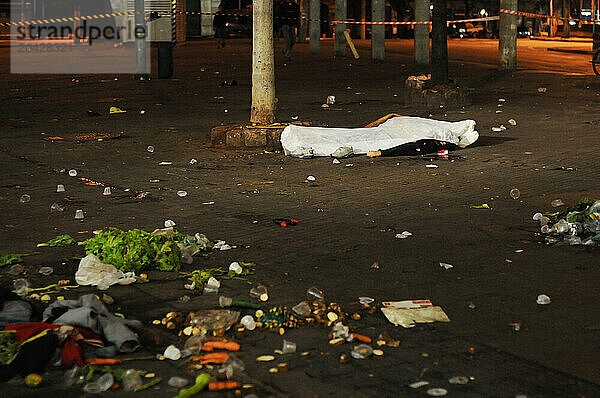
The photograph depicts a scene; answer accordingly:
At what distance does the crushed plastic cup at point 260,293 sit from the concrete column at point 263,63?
21.7 feet

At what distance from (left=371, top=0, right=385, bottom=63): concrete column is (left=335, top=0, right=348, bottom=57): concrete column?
3050 millimetres

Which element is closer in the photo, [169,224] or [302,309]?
[302,309]

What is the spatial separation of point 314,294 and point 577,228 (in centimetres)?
242

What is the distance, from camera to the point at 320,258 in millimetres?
6371

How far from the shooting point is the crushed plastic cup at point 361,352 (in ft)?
14.9

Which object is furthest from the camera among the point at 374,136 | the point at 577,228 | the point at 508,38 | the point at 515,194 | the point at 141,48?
the point at 508,38

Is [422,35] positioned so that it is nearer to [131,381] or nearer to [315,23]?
[315,23]

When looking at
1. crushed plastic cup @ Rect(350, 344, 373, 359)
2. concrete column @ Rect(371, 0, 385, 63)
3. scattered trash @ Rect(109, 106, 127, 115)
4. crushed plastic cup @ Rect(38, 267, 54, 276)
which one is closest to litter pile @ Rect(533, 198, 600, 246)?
crushed plastic cup @ Rect(350, 344, 373, 359)

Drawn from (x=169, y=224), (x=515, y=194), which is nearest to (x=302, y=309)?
(x=169, y=224)

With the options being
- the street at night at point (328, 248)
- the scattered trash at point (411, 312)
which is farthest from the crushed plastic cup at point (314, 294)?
the scattered trash at point (411, 312)

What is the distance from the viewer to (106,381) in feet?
13.8

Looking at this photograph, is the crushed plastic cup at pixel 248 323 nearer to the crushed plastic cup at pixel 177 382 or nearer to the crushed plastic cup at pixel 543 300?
the crushed plastic cup at pixel 177 382

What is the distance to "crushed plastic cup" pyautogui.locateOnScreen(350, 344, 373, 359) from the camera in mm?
4541

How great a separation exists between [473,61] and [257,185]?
1977 centimetres
